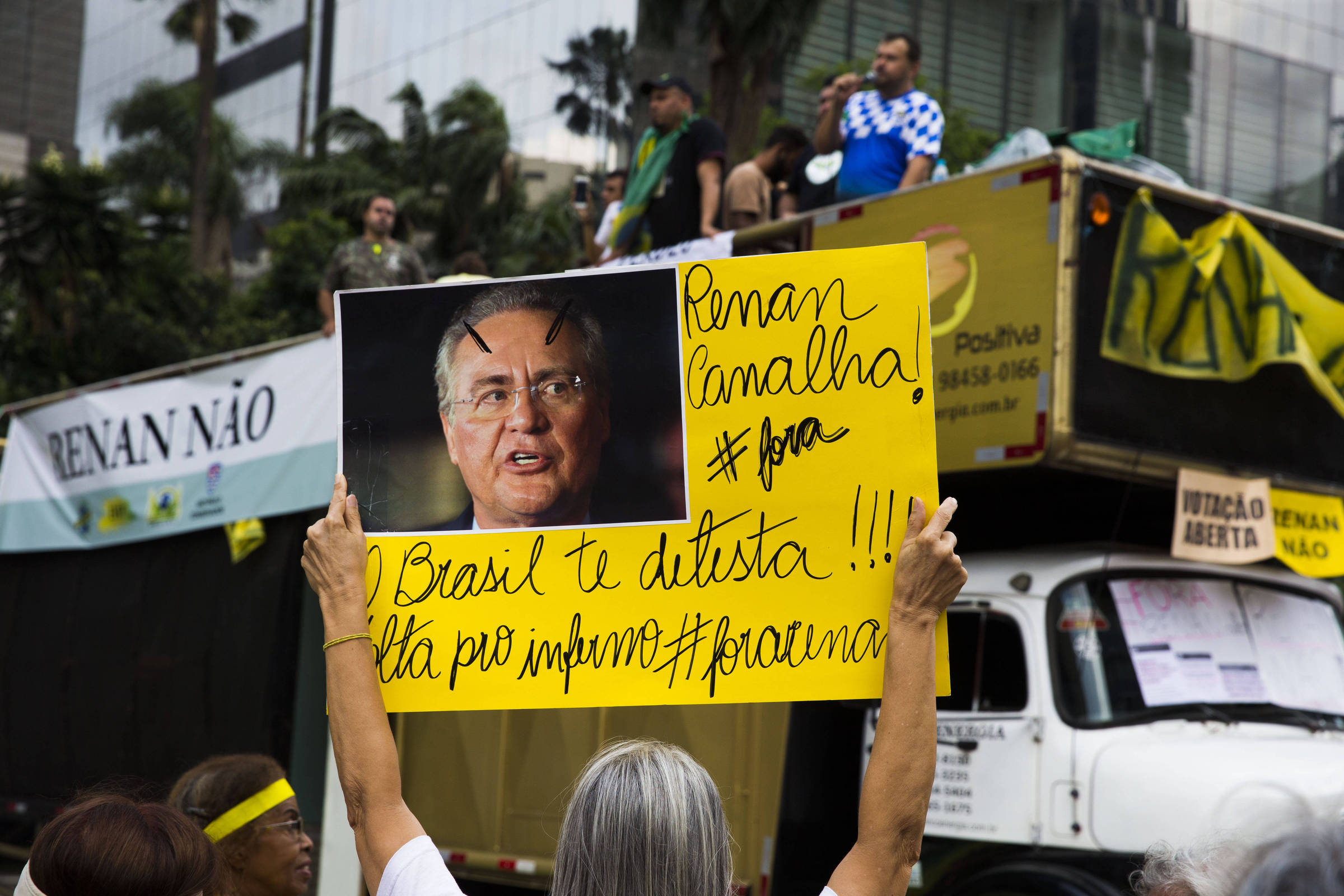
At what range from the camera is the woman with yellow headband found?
3.66 metres

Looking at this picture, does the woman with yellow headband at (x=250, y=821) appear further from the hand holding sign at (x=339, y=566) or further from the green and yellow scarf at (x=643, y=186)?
the green and yellow scarf at (x=643, y=186)

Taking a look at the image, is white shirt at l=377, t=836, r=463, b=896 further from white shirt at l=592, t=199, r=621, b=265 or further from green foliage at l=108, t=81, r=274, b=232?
green foliage at l=108, t=81, r=274, b=232

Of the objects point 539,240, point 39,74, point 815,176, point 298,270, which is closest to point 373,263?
point 815,176

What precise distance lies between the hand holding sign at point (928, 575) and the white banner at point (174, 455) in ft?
14.7

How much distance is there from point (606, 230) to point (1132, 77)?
24.8 m

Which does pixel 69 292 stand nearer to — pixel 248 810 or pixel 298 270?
pixel 298 270

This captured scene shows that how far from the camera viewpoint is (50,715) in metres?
8.73

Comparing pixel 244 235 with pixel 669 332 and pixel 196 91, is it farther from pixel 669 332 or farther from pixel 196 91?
pixel 669 332

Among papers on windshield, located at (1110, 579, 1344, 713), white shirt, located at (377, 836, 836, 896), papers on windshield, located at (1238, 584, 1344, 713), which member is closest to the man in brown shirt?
papers on windshield, located at (1110, 579, 1344, 713)

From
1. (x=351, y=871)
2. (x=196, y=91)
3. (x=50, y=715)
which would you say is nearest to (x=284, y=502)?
(x=351, y=871)

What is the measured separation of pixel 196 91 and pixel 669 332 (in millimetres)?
44206

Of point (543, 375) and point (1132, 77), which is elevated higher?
point (1132, 77)

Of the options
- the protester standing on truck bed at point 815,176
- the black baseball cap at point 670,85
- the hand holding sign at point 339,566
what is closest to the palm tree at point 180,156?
the black baseball cap at point 670,85

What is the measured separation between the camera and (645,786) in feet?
6.72
